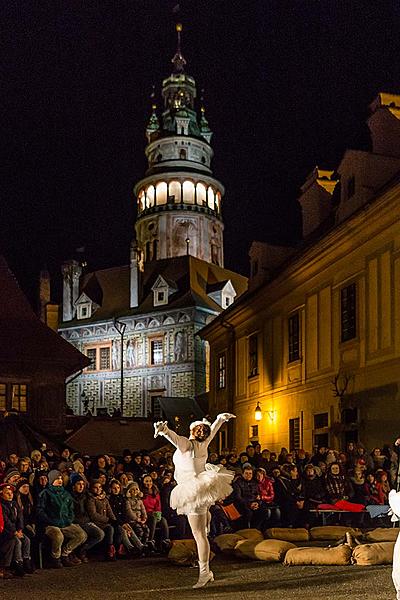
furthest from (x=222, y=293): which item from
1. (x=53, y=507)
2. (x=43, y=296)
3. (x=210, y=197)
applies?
(x=53, y=507)

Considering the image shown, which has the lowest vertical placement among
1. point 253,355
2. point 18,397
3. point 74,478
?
point 74,478

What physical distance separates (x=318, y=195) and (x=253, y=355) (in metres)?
7.07

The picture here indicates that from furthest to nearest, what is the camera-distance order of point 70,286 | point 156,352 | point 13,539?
point 70,286
point 156,352
point 13,539

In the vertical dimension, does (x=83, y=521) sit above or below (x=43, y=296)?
below

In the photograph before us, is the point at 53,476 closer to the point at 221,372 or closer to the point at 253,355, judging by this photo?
the point at 253,355

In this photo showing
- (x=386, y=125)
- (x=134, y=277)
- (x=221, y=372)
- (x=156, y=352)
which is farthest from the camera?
(x=134, y=277)

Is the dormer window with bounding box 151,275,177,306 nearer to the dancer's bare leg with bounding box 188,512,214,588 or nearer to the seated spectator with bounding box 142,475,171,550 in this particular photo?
the seated spectator with bounding box 142,475,171,550

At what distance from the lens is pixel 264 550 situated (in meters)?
12.5

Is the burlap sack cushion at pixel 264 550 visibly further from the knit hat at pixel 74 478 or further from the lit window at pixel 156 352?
the lit window at pixel 156 352

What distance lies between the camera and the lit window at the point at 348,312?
74.4ft

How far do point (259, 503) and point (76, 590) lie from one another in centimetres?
602

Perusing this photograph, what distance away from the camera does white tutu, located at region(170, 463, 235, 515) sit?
10883 mm

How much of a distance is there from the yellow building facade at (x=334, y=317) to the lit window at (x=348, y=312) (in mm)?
26

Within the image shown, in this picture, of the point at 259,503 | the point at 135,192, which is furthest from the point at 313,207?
the point at 135,192
